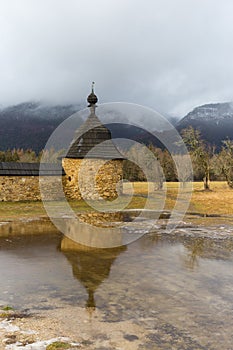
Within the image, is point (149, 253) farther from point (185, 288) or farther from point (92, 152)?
point (92, 152)

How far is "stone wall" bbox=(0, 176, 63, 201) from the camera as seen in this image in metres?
20.5

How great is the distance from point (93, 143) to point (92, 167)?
1.70 meters

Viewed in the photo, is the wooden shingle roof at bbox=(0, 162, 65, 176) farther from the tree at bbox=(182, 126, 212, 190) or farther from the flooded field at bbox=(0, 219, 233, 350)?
the tree at bbox=(182, 126, 212, 190)

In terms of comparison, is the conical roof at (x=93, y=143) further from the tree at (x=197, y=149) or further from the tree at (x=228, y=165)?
the tree at (x=228, y=165)

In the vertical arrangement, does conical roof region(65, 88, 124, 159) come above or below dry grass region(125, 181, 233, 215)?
above

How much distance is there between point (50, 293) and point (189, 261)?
3998mm

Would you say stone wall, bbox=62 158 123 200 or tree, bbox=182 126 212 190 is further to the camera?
tree, bbox=182 126 212 190

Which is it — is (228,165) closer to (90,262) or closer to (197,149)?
(197,149)

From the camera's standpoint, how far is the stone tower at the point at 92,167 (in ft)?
72.9

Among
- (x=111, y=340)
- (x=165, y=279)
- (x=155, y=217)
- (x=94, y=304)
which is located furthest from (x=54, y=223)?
(x=111, y=340)

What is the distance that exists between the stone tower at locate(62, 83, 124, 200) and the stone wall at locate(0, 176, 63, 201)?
1.28 metres

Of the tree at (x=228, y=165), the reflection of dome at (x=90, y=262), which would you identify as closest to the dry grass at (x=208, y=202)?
the tree at (x=228, y=165)

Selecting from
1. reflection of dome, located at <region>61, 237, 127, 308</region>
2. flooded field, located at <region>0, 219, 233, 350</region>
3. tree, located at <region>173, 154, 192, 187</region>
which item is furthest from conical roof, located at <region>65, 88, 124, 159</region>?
tree, located at <region>173, 154, 192, 187</region>

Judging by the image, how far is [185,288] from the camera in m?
6.79
